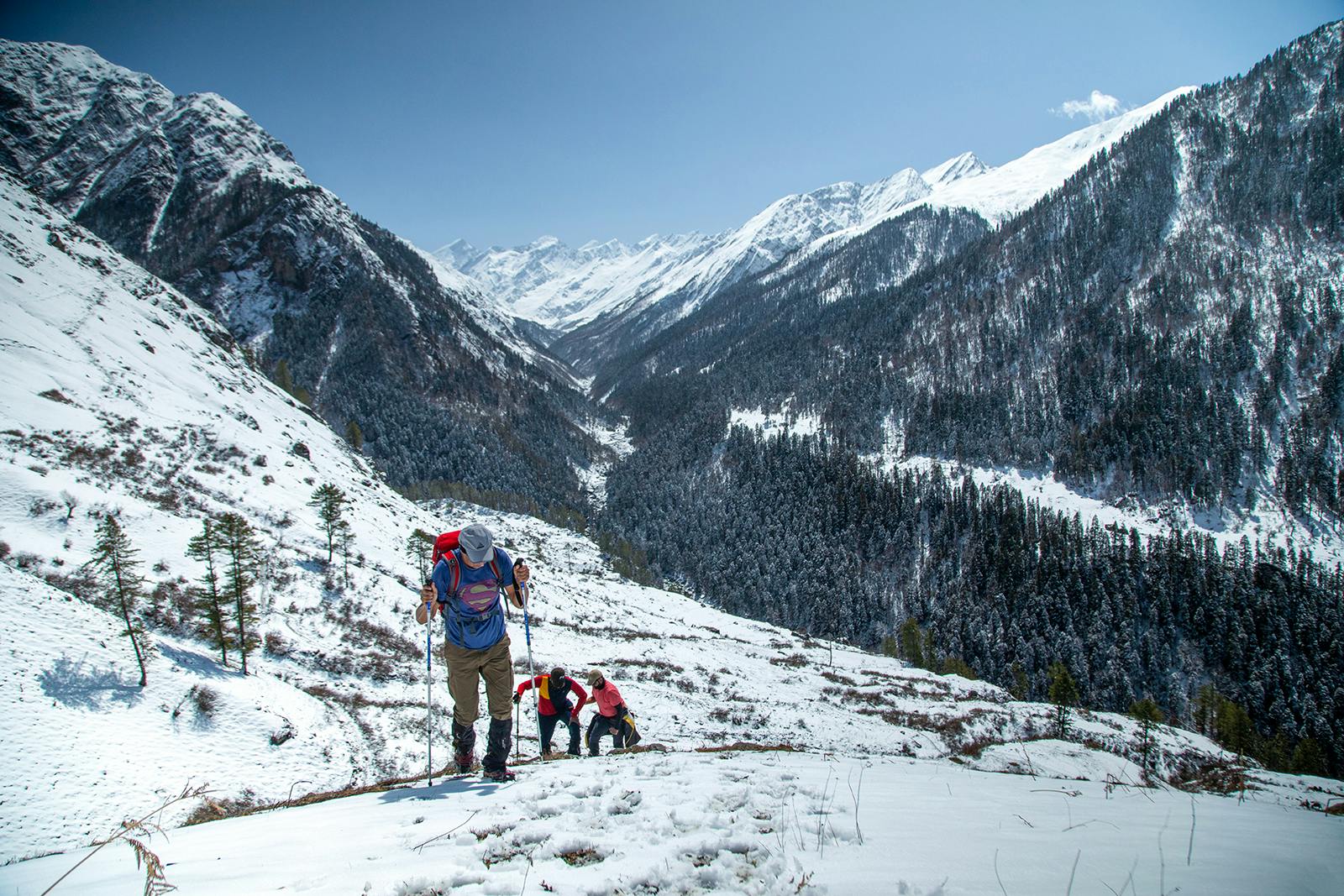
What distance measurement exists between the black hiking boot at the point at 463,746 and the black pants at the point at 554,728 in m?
3.75

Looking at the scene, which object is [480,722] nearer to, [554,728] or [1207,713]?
[554,728]

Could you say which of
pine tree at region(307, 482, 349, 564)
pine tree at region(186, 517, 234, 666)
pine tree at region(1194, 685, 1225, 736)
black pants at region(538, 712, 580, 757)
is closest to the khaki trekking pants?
black pants at region(538, 712, 580, 757)

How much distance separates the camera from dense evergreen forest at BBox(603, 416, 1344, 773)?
9475 cm

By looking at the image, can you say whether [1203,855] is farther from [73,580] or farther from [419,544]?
[419,544]

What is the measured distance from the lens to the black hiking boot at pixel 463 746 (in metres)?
8.91

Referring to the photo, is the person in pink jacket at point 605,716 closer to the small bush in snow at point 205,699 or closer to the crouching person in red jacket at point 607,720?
the crouching person in red jacket at point 607,720

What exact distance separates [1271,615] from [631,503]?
13586 centimetres

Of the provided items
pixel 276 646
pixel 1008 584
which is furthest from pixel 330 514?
pixel 1008 584

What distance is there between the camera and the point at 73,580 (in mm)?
18109

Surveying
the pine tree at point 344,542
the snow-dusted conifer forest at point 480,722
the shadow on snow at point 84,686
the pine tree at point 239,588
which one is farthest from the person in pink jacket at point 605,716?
the pine tree at point 344,542

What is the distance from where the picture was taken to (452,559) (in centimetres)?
807

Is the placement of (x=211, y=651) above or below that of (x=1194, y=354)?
below

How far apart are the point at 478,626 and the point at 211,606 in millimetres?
18157

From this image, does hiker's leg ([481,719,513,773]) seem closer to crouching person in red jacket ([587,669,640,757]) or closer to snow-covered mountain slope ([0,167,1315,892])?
snow-covered mountain slope ([0,167,1315,892])
